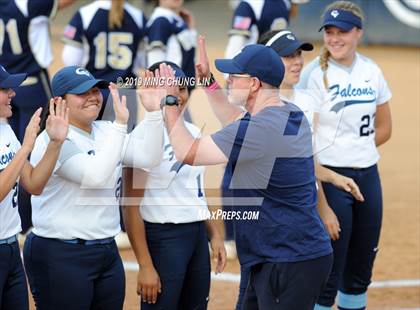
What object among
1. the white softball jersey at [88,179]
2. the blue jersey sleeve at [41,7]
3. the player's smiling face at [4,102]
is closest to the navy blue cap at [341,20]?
the white softball jersey at [88,179]

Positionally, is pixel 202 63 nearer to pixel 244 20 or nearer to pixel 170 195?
pixel 170 195

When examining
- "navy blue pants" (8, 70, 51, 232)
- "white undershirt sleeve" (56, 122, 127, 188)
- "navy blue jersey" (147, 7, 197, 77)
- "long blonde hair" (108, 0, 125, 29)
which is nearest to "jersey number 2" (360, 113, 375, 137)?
"white undershirt sleeve" (56, 122, 127, 188)

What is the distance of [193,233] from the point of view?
538 cm

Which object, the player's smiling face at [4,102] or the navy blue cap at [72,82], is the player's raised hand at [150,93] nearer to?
the navy blue cap at [72,82]

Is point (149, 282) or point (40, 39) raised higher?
point (40, 39)

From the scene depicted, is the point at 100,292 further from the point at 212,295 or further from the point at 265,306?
the point at 212,295

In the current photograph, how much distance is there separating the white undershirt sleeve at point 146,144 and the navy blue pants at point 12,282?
75 centimetres

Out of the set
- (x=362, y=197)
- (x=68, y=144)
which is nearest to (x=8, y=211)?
(x=68, y=144)

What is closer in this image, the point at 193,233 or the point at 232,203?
the point at 232,203

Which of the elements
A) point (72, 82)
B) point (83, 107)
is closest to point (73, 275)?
point (83, 107)

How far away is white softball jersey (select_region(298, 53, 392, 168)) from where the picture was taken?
20.1ft

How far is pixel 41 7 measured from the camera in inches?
327

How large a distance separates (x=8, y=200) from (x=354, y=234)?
7.68ft

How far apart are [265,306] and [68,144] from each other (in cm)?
129
